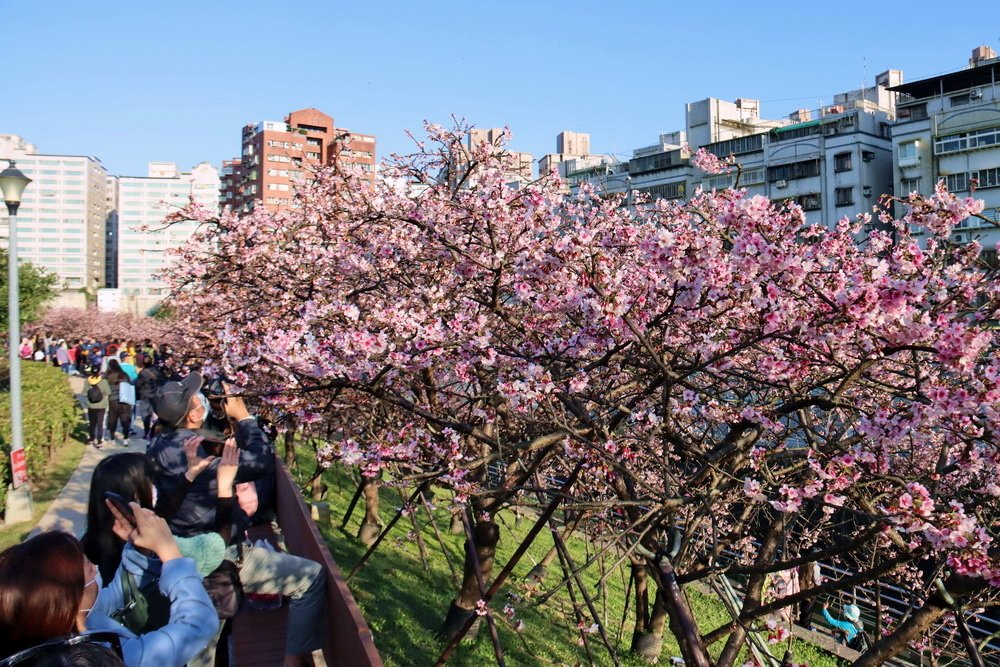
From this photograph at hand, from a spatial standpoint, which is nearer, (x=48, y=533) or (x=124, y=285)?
(x=48, y=533)

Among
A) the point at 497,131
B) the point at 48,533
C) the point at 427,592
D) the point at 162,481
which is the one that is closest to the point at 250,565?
the point at 162,481

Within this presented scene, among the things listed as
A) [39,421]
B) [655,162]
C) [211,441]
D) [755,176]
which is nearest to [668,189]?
[655,162]

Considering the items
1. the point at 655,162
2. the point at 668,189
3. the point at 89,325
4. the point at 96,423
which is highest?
the point at 655,162

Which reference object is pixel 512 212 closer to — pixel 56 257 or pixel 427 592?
pixel 427 592

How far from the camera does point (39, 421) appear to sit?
Answer: 35.3 ft

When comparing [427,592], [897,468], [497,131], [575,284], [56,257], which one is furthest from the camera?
[56,257]

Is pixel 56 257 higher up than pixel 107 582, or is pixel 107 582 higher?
pixel 56 257

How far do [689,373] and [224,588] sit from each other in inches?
101

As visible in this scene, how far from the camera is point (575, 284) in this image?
4.22m

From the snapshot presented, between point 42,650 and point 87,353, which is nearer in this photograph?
point 42,650

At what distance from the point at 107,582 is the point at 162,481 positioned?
3.23 ft

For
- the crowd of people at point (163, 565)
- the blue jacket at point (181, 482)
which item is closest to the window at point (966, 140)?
the crowd of people at point (163, 565)

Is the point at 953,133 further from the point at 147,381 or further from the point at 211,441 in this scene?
the point at 211,441

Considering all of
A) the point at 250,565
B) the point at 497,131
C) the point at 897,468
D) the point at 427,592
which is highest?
the point at 497,131
